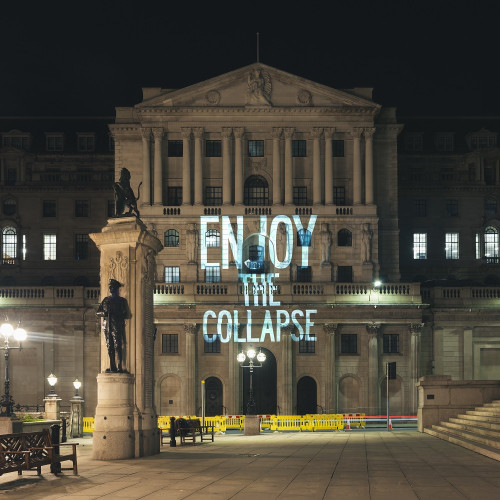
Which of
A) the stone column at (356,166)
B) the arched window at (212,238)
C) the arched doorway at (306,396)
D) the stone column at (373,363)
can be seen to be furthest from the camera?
the stone column at (356,166)

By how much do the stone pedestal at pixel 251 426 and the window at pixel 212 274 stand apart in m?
28.6

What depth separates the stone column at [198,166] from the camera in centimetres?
8488

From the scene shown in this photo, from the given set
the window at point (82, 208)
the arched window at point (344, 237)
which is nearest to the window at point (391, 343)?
the arched window at point (344, 237)

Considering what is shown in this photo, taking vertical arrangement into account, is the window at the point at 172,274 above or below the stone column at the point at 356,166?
below

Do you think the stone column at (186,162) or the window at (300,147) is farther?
the window at (300,147)

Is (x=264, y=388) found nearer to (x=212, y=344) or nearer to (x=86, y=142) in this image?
(x=212, y=344)

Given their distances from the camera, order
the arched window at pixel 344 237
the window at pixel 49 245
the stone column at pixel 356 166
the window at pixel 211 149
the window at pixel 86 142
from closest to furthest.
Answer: the arched window at pixel 344 237 → the stone column at pixel 356 166 → the window at pixel 211 149 → the window at pixel 49 245 → the window at pixel 86 142

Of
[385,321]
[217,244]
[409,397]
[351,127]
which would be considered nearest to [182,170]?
[217,244]

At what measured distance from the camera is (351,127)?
281 feet

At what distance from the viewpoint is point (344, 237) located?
278 ft

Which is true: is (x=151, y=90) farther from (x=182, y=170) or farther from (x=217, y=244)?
(x=217, y=244)

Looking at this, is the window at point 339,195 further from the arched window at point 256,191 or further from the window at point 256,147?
the window at point 256,147

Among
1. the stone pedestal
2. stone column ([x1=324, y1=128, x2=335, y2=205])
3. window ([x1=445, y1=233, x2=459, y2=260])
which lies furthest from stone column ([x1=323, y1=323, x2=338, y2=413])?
the stone pedestal

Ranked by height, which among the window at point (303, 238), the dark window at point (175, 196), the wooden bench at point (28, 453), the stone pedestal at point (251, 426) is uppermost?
the dark window at point (175, 196)
